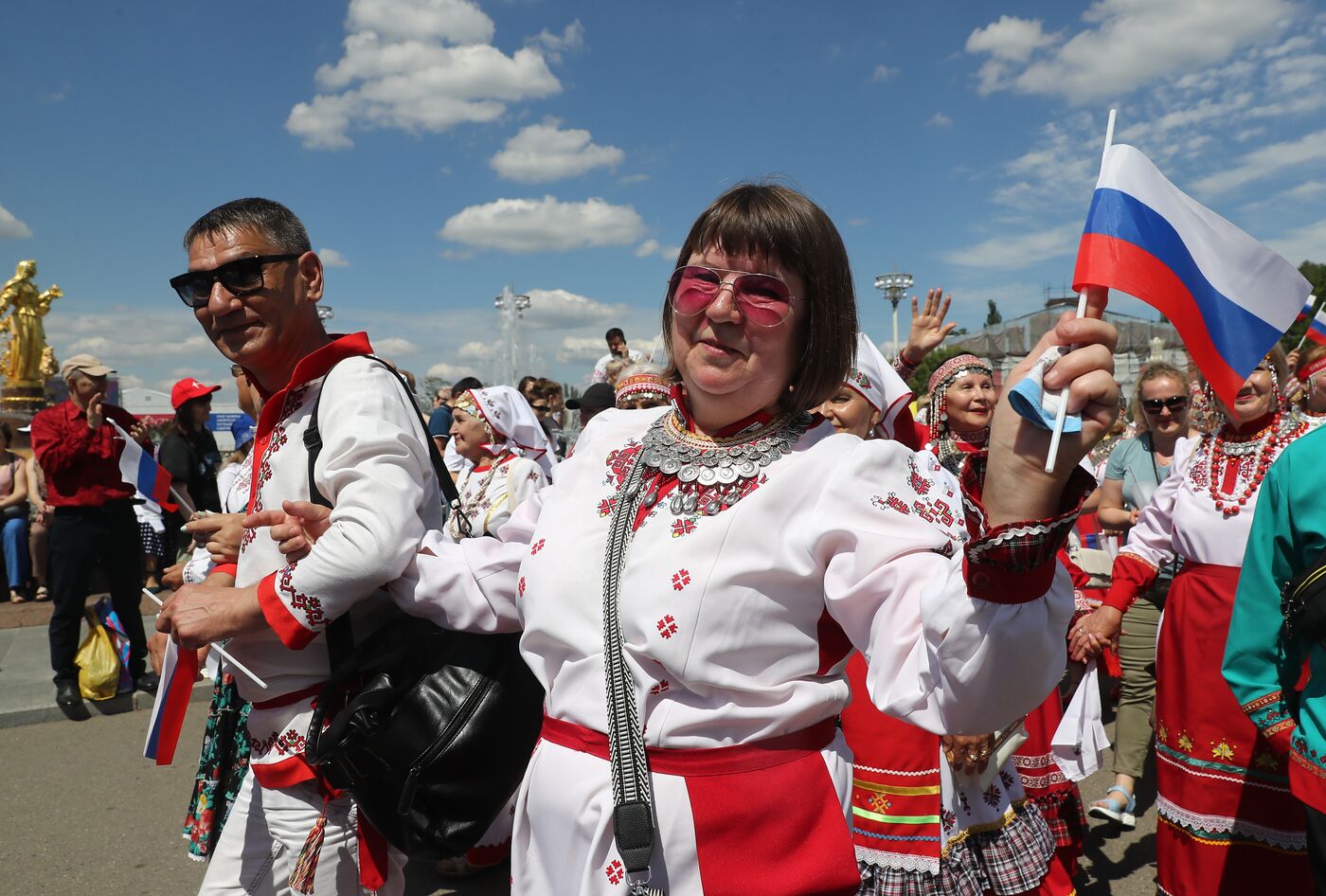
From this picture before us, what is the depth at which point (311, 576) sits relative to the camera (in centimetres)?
198

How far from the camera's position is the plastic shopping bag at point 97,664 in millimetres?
6742

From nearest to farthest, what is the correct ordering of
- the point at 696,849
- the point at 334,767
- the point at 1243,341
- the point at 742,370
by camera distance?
the point at 1243,341
the point at 696,849
the point at 742,370
the point at 334,767

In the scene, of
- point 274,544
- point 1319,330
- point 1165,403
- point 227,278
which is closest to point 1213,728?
point 1319,330

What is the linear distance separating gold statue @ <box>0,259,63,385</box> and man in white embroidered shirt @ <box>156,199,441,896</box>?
17651 mm

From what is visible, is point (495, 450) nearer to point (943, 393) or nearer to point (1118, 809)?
point (943, 393)

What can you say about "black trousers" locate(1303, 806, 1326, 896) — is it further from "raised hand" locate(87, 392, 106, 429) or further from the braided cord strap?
"raised hand" locate(87, 392, 106, 429)

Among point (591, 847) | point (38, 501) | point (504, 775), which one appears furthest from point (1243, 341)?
point (38, 501)

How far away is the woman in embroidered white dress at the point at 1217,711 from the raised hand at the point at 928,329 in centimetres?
115

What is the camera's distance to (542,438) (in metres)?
6.54

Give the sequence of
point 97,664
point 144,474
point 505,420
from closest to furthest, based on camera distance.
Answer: point 144,474
point 505,420
point 97,664

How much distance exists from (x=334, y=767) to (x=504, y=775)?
0.38 meters

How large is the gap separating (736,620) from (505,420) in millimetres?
4931

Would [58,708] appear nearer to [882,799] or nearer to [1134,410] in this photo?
[882,799]

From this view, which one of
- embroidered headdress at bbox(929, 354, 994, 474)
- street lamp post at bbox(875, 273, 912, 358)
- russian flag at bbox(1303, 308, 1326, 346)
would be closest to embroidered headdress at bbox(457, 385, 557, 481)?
embroidered headdress at bbox(929, 354, 994, 474)
